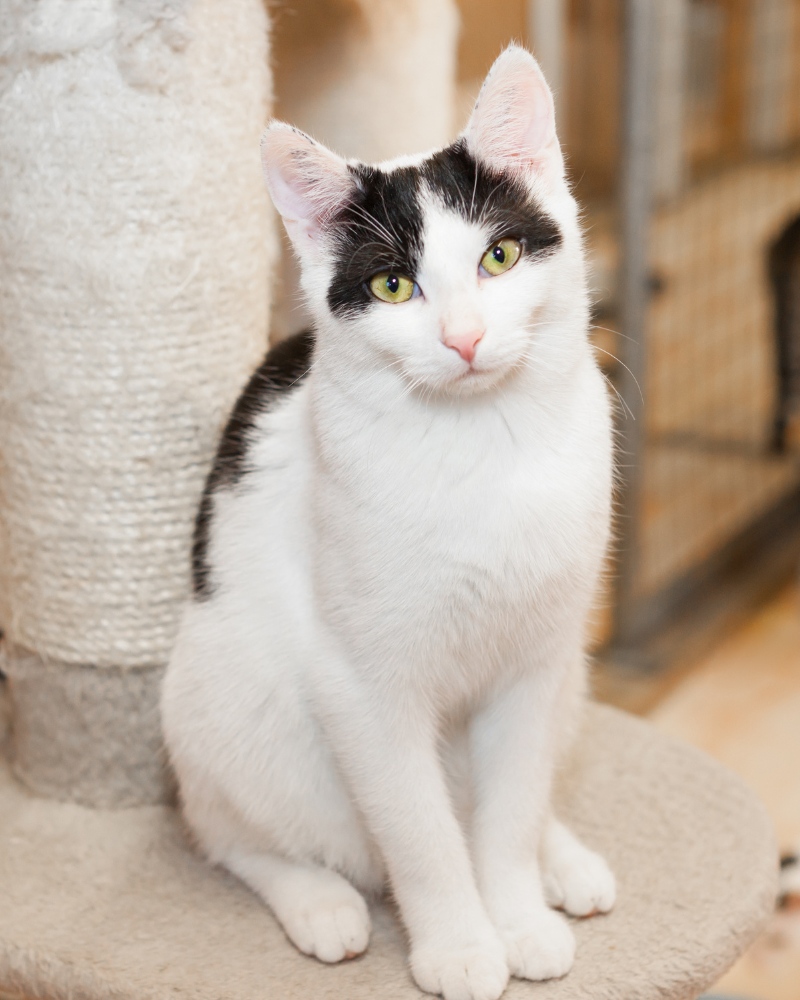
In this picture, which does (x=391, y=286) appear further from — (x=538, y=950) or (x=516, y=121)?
(x=538, y=950)

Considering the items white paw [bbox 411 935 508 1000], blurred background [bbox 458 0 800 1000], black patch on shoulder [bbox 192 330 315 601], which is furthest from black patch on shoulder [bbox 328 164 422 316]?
blurred background [bbox 458 0 800 1000]

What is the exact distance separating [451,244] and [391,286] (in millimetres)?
53

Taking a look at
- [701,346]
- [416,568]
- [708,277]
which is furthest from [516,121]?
[701,346]

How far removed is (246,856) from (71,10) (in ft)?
2.61

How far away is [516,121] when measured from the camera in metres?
0.83

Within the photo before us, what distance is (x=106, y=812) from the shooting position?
121cm

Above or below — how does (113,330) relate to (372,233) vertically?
below

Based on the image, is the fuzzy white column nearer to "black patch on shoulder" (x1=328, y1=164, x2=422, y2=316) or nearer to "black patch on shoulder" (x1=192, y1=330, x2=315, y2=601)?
"black patch on shoulder" (x1=192, y1=330, x2=315, y2=601)

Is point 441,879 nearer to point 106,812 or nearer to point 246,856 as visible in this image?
point 246,856

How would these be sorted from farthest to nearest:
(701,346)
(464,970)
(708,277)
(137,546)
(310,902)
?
(701,346) < (708,277) < (137,546) < (310,902) < (464,970)

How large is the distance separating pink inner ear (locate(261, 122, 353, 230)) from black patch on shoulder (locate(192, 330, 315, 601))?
0.21m

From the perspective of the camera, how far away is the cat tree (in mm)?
997

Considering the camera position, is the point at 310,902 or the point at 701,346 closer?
the point at 310,902

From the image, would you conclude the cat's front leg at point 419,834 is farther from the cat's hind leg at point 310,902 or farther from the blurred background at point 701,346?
the blurred background at point 701,346
